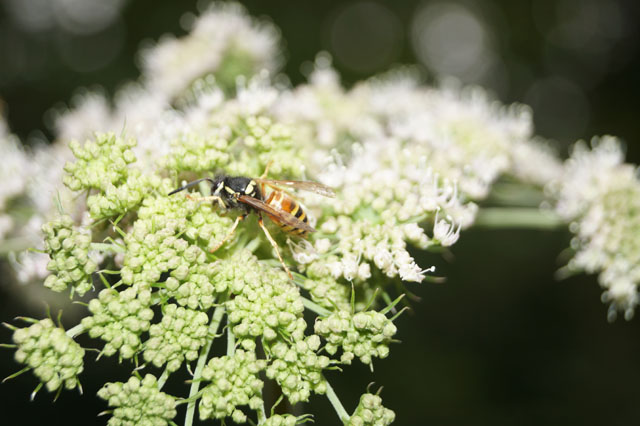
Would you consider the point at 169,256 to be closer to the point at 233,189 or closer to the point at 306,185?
the point at 233,189

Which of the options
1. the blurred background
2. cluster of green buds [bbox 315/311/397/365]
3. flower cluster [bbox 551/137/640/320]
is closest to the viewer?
cluster of green buds [bbox 315/311/397/365]

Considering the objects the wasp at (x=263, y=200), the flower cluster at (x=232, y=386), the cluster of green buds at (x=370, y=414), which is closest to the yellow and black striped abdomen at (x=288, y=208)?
the wasp at (x=263, y=200)

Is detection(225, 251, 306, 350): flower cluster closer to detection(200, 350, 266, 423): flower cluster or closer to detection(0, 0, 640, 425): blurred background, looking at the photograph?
detection(200, 350, 266, 423): flower cluster

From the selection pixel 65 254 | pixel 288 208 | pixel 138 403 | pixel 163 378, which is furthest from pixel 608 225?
pixel 65 254

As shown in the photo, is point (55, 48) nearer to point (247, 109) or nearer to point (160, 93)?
point (160, 93)

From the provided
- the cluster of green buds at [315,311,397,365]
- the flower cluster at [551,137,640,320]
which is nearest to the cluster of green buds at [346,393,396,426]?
the cluster of green buds at [315,311,397,365]

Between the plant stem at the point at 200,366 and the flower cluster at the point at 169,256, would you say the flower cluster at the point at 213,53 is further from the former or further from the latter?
the plant stem at the point at 200,366

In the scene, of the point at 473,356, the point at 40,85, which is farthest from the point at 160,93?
the point at 40,85
